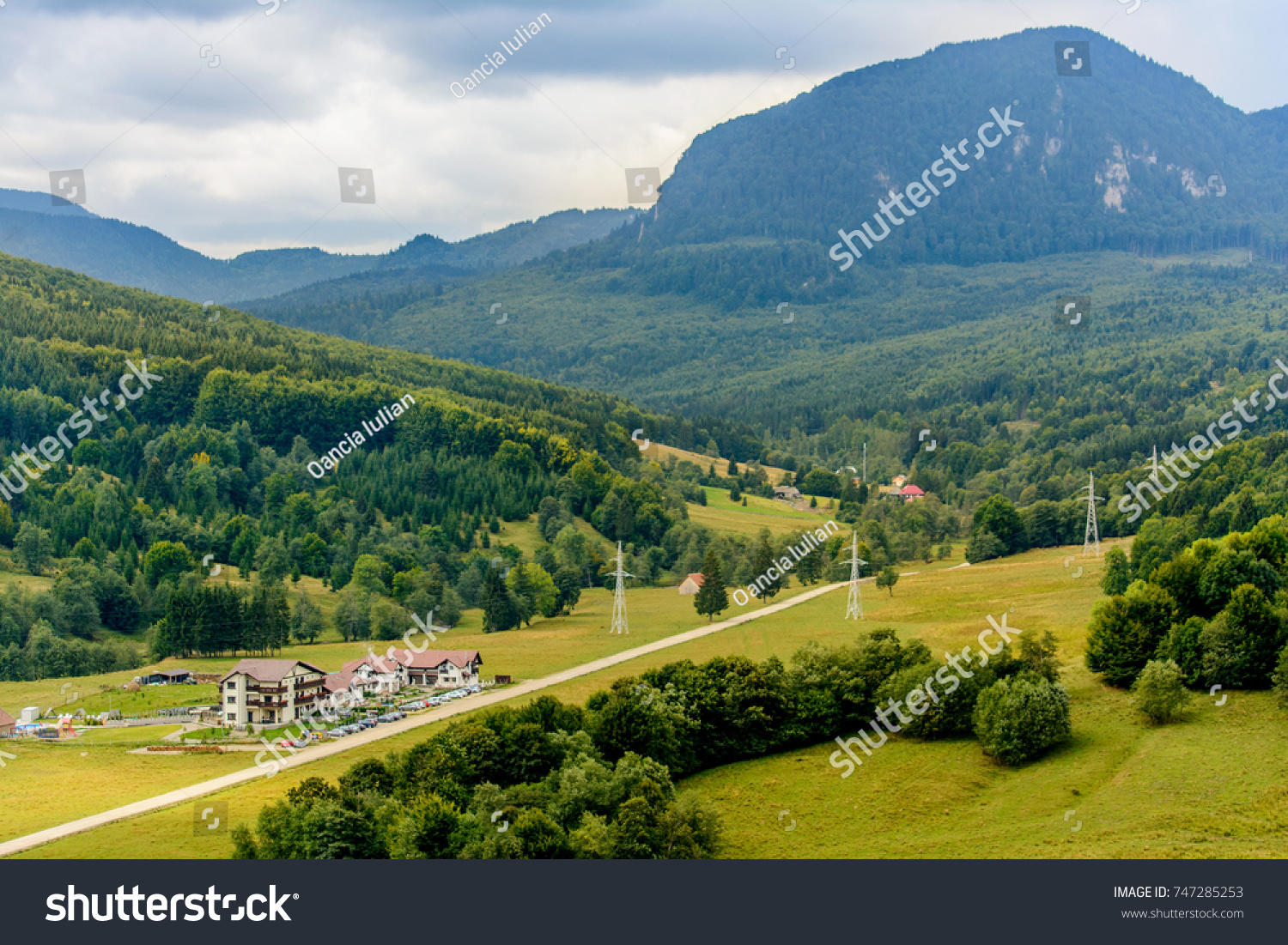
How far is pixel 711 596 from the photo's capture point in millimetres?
93625

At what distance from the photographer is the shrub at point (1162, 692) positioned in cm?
5491

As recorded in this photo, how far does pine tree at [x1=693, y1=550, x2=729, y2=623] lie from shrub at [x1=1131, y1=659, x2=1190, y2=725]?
41.1m

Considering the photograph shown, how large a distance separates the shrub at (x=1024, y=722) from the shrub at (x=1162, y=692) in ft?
11.6

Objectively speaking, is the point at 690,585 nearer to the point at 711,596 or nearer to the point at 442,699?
the point at 711,596

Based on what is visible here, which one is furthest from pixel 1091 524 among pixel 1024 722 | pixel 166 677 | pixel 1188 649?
pixel 166 677

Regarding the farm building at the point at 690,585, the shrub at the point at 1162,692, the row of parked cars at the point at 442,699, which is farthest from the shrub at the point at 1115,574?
the row of parked cars at the point at 442,699

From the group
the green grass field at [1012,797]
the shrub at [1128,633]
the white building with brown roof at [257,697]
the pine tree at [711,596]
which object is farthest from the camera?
the pine tree at [711,596]

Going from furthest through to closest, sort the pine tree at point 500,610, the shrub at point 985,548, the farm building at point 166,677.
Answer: the shrub at point 985,548 → the pine tree at point 500,610 → the farm building at point 166,677

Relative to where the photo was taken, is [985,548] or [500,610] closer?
[500,610]

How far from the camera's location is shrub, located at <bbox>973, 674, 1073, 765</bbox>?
5394cm

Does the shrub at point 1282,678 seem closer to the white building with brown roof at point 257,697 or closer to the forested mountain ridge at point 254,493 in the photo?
the white building with brown roof at point 257,697

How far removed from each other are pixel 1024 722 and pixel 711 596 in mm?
41479
